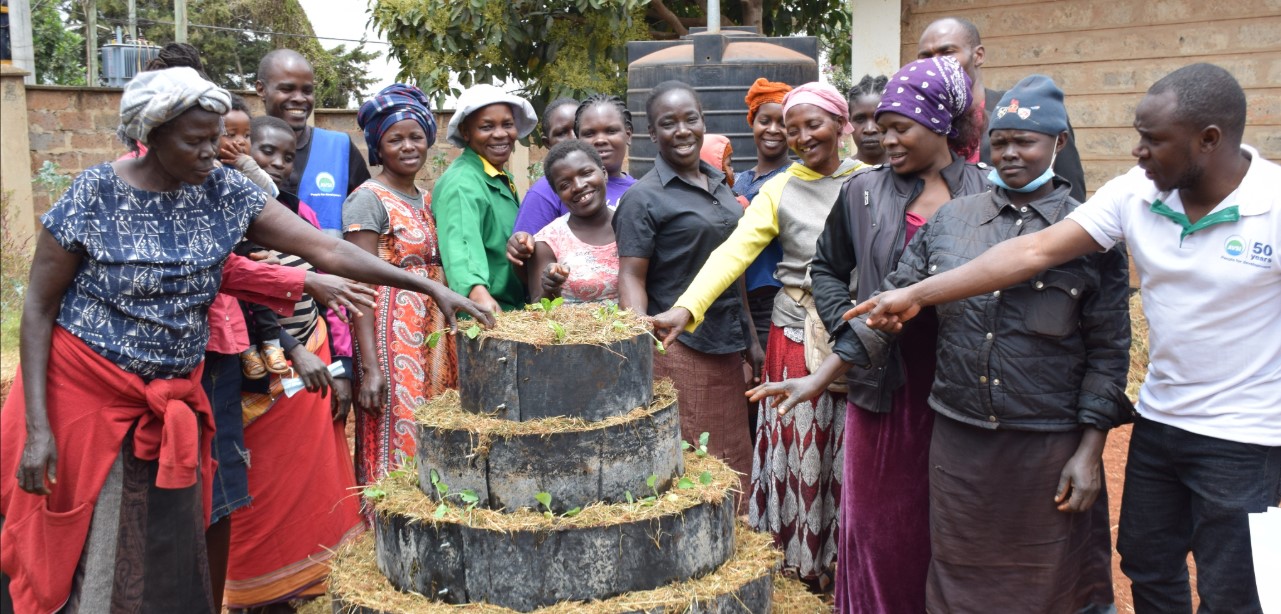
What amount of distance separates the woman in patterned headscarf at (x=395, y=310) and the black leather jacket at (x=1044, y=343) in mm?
2496

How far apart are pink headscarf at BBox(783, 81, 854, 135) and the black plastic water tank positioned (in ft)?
7.23

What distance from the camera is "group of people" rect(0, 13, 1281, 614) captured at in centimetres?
333

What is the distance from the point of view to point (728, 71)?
7137 mm

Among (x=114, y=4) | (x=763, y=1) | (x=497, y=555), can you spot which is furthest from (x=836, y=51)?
(x=114, y=4)

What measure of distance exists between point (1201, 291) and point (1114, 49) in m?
6.70

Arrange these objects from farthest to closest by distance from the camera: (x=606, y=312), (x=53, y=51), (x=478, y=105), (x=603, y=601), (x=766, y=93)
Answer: (x=53, y=51), (x=766, y=93), (x=478, y=105), (x=606, y=312), (x=603, y=601)

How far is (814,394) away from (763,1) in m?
8.91

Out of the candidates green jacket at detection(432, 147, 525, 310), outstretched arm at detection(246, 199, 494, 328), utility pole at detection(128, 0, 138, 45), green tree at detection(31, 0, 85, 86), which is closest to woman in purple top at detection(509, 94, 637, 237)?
green jacket at detection(432, 147, 525, 310)

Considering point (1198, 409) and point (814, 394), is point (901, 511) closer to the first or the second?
point (814, 394)

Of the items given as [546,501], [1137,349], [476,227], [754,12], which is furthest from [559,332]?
[754,12]

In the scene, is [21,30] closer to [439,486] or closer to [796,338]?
[796,338]

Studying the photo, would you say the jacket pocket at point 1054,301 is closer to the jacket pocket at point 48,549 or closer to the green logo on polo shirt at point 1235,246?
the green logo on polo shirt at point 1235,246

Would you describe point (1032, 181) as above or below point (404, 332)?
above

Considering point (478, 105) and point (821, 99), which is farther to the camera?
point (478, 105)
